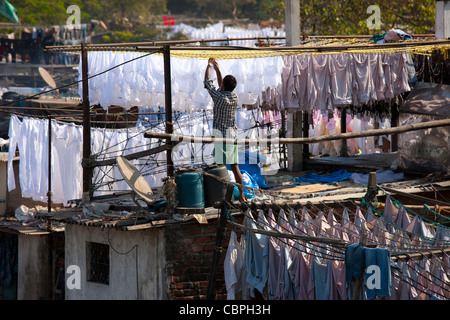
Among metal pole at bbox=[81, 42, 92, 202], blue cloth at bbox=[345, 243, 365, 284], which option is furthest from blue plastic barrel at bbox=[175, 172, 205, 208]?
blue cloth at bbox=[345, 243, 365, 284]

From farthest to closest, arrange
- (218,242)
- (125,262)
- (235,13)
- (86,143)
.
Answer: (235,13) → (86,143) → (125,262) → (218,242)

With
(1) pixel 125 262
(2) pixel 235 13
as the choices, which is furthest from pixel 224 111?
(2) pixel 235 13

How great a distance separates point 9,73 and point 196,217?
2341cm

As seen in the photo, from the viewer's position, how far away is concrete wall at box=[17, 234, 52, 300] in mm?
14070

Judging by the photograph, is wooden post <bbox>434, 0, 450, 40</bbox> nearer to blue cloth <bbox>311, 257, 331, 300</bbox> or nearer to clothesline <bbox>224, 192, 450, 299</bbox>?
clothesline <bbox>224, 192, 450, 299</bbox>

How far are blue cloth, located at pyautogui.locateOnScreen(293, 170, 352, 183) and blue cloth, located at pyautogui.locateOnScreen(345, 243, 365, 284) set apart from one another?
17.1 feet

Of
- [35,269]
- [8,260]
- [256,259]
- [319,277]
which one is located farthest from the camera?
[8,260]

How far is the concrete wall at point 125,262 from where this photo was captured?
877cm

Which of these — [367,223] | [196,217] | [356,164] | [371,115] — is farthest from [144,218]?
[371,115]

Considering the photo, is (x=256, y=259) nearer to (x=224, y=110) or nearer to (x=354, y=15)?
(x=224, y=110)

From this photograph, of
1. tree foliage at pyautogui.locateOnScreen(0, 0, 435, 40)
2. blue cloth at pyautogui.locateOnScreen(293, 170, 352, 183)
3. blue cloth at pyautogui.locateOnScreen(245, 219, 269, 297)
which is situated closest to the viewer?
blue cloth at pyautogui.locateOnScreen(245, 219, 269, 297)

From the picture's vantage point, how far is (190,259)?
877cm

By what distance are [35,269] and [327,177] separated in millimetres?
6560

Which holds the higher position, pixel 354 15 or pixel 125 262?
pixel 354 15
